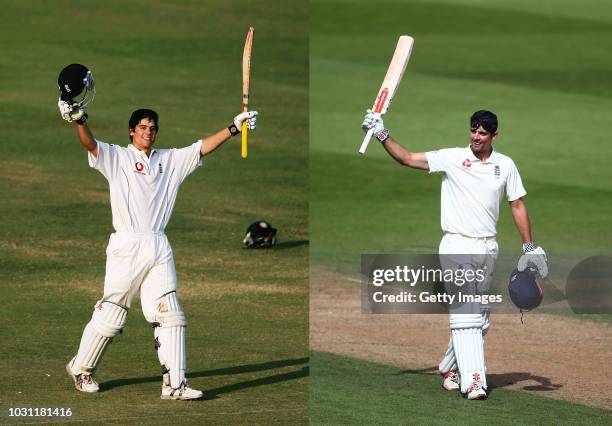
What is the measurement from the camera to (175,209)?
63.1 ft

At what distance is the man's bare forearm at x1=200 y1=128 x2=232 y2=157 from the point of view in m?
11.0

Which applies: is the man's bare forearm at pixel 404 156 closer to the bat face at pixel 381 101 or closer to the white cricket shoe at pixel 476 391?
the bat face at pixel 381 101

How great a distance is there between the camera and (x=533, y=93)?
94.6ft

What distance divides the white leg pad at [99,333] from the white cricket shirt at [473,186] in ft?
8.37

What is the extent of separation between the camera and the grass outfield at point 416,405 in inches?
408

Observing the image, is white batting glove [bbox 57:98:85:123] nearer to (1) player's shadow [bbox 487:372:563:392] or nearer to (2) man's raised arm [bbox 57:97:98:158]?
(2) man's raised arm [bbox 57:97:98:158]

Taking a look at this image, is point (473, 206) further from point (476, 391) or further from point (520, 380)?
point (520, 380)

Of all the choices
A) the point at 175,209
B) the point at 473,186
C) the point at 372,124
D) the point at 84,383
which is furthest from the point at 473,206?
the point at 175,209

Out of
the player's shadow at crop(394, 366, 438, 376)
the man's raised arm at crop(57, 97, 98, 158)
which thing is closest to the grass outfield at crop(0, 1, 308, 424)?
the player's shadow at crop(394, 366, 438, 376)

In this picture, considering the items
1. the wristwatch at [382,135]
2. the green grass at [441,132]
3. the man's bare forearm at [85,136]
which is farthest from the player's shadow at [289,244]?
the man's bare forearm at [85,136]

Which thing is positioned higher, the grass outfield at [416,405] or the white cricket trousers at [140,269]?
the white cricket trousers at [140,269]

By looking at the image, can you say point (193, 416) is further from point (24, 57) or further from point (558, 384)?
point (24, 57)

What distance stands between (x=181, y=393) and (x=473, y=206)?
255 centimetres

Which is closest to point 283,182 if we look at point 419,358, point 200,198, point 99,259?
point 200,198
